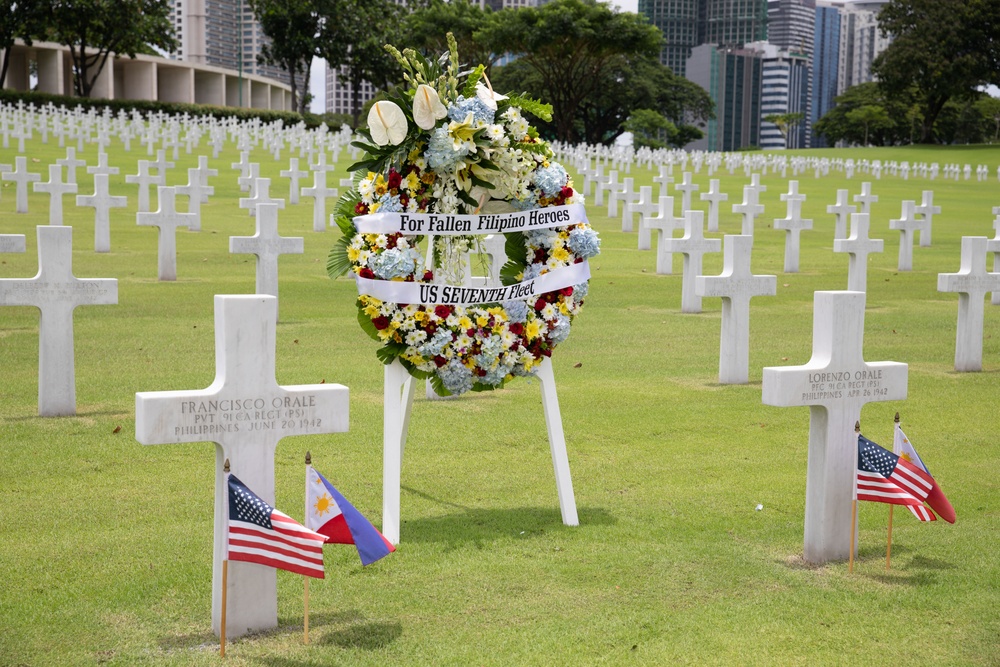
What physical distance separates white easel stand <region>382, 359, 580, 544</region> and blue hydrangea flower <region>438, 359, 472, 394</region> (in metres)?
0.20

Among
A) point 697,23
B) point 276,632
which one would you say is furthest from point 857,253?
point 697,23

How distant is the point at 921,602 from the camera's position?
4980 millimetres

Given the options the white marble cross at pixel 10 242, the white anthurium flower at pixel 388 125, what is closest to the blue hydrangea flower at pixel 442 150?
the white anthurium flower at pixel 388 125

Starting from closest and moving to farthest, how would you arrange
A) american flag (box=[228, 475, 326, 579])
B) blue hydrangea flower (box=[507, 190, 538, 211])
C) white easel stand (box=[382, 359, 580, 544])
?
american flag (box=[228, 475, 326, 579])
white easel stand (box=[382, 359, 580, 544])
blue hydrangea flower (box=[507, 190, 538, 211])

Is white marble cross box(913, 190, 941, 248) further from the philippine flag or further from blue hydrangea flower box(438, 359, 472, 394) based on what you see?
the philippine flag

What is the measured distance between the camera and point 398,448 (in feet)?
19.1

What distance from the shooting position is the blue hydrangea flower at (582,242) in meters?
6.15

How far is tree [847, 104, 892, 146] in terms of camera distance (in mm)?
83688

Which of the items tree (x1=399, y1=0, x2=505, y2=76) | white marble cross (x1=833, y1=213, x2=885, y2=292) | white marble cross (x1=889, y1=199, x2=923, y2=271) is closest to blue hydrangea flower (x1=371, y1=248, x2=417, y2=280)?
white marble cross (x1=833, y1=213, x2=885, y2=292)

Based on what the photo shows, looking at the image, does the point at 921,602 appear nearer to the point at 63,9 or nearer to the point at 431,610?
the point at 431,610

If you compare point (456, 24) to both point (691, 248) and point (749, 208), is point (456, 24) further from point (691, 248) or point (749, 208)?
point (691, 248)

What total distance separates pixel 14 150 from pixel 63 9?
74.7 feet

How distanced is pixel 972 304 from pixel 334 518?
25.3 ft

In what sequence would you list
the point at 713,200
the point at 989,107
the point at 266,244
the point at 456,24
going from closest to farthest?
the point at 266,244
the point at 713,200
the point at 456,24
the point at 989,107
